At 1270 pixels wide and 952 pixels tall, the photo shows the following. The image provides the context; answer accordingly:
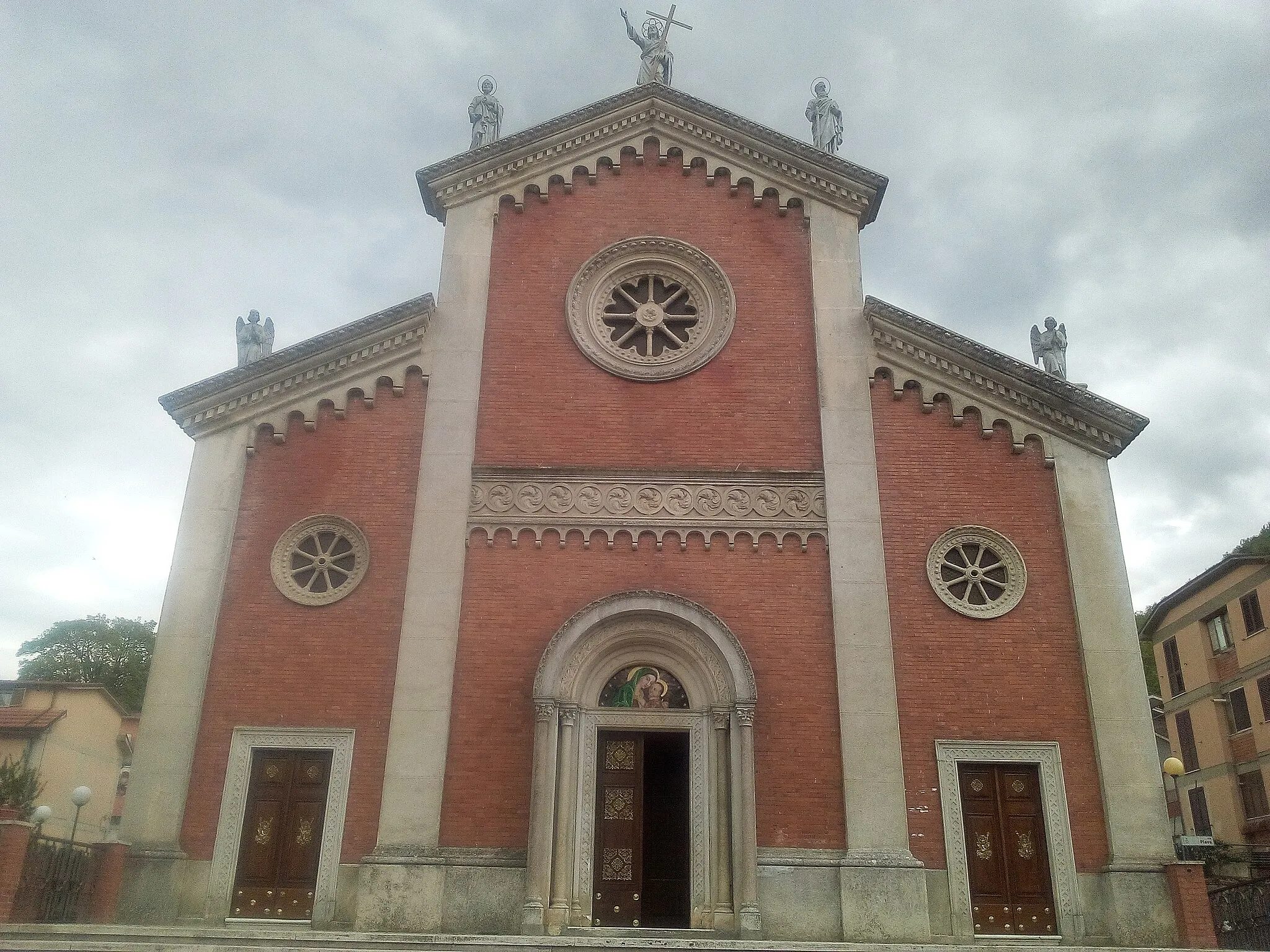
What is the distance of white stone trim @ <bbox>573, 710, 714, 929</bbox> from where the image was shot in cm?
1348

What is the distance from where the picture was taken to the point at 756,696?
1422 cm

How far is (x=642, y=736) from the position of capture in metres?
14.6

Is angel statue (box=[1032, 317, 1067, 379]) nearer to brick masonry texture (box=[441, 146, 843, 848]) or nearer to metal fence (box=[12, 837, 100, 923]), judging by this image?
brick masonry texture (box=[441, 146, 843, 848])

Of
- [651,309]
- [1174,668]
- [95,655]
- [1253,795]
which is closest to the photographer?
[651,309]

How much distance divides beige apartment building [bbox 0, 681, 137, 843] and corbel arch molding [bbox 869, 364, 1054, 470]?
26286mm

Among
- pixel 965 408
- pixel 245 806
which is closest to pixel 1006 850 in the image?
pixel 965 408

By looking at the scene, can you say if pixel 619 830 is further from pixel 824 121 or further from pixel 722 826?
pixel 824 121

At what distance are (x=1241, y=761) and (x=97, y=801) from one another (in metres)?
40.3

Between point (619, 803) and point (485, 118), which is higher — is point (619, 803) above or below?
below

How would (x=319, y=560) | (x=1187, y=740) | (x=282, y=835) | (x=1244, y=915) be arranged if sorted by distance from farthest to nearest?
(x=1187, y=740)
(x=1244, y=915)
(x=319, y=560)
(x=282, y=835)

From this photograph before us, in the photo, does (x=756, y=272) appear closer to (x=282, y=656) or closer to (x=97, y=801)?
(x=282, y=656)

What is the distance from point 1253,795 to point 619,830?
27.3 metres

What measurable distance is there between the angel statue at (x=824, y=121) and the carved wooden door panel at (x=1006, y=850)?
1099cm

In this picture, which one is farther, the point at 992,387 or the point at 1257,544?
the point at 1257,544
